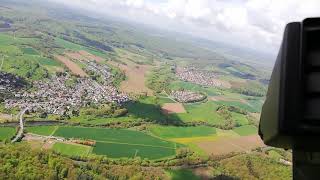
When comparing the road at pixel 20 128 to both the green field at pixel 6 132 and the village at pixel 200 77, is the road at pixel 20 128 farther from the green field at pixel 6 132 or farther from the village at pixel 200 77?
the village at pixel 200 77

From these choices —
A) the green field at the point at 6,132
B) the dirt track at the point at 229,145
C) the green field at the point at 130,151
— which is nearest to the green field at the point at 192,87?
the dirt track at the point at 229,145

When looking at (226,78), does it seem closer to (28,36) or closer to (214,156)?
(28,36)

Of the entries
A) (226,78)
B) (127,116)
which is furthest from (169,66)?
(127,116)

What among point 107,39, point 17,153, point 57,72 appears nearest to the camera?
point 17,153

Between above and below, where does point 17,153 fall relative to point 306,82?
below

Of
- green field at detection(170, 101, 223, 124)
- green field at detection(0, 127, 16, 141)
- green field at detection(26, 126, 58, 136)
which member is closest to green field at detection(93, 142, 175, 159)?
green field at detection(26, 126, 58, 136)
